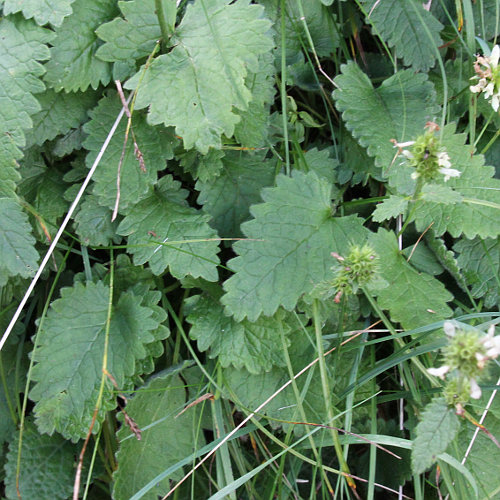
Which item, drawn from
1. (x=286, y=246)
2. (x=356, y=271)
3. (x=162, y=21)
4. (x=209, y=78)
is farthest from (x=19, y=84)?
(x=356, y=271)

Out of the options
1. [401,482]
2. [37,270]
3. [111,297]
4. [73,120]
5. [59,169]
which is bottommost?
[401,482]

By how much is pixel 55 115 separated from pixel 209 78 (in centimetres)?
58

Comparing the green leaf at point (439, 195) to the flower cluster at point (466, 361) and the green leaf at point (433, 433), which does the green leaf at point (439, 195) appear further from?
the green leaf at point (433, 433)

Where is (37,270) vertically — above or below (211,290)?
above

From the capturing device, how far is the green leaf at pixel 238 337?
1.97 m

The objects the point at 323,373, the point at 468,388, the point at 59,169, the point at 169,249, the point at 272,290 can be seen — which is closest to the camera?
the point at 468,388

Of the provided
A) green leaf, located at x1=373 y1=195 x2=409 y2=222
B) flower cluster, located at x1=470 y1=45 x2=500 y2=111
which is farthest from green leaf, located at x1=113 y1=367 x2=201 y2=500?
flower cluster, located at x1=470 y1=45 x2=500 y2=111

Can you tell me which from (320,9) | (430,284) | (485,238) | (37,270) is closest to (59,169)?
(37,270)

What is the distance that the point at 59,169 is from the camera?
2.20 metres

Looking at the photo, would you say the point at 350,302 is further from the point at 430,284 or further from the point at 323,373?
the point at 323,373

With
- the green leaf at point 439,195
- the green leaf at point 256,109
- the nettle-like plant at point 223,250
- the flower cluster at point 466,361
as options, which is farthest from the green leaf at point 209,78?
the flower cluster at point 466,361

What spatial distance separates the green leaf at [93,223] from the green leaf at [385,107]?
98 centimetres

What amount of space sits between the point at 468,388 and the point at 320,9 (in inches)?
65.0

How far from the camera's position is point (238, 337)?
2.00 metres
